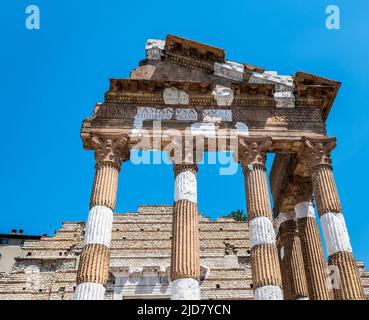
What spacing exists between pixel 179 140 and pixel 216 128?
1.50 metres

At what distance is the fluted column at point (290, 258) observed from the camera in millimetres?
17453

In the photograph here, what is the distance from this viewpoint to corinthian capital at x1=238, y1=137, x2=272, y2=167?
16469 millimetres

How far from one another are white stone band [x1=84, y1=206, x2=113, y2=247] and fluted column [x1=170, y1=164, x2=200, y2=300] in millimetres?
2145

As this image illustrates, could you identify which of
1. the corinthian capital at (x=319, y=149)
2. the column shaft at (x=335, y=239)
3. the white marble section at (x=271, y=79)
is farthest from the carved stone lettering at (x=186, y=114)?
the column shaft at (x=335, y=239)

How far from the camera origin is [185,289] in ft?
44.3

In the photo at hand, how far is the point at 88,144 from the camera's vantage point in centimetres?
1669

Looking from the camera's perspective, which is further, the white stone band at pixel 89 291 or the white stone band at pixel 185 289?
the white stone band at pixel 185 289

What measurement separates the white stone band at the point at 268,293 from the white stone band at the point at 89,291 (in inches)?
185

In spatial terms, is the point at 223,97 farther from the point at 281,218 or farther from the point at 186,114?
the point at 281,218

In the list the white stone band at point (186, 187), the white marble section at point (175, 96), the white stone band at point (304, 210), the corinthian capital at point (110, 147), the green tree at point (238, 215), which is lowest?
the white stone band at point (186, 187)

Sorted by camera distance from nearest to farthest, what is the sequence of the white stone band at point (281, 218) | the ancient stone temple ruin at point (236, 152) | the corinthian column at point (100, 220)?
the corinthian column at point (100, 220), the ancient stone temple ruin at point (236, 152), the white stone band at point (281, 218)

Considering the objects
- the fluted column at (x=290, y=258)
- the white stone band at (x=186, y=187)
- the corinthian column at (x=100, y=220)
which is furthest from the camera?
the fluted column at (x=290, y=258)

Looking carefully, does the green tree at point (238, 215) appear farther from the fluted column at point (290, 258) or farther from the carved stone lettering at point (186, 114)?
the carved stone lettering at point (186, 114)
